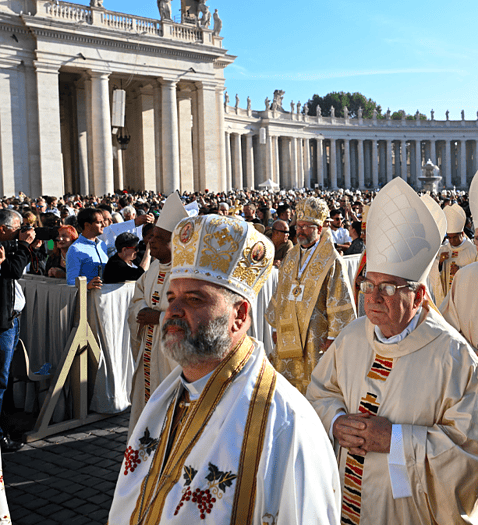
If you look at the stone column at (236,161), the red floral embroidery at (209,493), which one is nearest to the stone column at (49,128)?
the stone column at (236,161)

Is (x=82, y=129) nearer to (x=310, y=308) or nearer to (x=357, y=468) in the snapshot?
(x=310, y=308)

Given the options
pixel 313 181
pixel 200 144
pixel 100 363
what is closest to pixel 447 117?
pixel 313 181

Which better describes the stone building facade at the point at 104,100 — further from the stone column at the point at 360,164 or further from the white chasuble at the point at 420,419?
the white chasuble at the point at 420,419

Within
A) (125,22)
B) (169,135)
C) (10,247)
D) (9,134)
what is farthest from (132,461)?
(125,22)

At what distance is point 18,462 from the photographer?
18.5ft

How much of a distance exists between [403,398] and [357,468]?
16.9 inches

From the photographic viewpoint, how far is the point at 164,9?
120ft

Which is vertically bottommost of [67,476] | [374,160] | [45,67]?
[67,476]

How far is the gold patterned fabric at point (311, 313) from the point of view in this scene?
17.3 feet

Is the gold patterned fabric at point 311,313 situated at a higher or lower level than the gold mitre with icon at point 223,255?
lower

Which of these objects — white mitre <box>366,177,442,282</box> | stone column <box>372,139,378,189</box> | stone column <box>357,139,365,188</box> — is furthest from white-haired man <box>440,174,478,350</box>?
stone column <box>372,139,378,189</box>

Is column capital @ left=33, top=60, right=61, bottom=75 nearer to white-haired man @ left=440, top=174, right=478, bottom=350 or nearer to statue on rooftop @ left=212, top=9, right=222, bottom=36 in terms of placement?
statue on rooftop @ left=212, top=9, right=222, bottom=36

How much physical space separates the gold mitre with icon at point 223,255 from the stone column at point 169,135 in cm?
3453

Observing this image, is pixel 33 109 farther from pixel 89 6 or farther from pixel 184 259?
pixel 184 259
